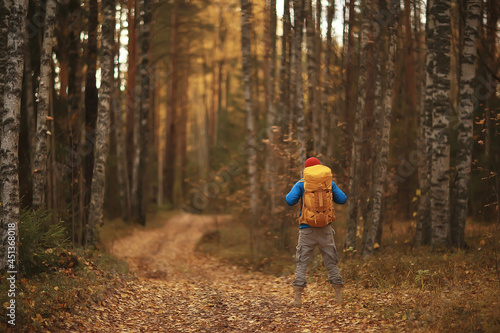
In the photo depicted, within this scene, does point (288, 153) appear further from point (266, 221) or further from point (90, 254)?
point (90, 254)

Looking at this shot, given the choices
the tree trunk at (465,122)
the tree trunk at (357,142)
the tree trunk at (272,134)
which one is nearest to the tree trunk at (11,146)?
the tree trunk at (272,134)

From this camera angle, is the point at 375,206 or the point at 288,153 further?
the point at 288,153

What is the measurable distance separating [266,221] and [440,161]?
531 cm

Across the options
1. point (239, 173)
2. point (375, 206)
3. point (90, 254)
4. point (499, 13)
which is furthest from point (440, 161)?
point (239, 173)

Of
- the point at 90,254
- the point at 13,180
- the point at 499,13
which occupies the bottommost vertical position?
the point at 90,254

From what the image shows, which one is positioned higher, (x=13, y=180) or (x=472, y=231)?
(x=13, y=180)

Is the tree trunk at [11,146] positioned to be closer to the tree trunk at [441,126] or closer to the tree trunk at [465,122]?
the tree trunk at [441,126]

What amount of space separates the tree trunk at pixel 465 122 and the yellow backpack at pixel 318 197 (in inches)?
167

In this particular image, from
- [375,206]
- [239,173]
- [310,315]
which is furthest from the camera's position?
[239,173]

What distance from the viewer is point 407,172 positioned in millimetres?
14062

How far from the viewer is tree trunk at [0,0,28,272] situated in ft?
21.0

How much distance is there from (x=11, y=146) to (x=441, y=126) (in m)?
8.26

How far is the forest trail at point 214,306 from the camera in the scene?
6.05 meters

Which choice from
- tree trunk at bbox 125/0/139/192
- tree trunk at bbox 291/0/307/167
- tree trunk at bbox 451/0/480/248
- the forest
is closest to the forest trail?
the forest
